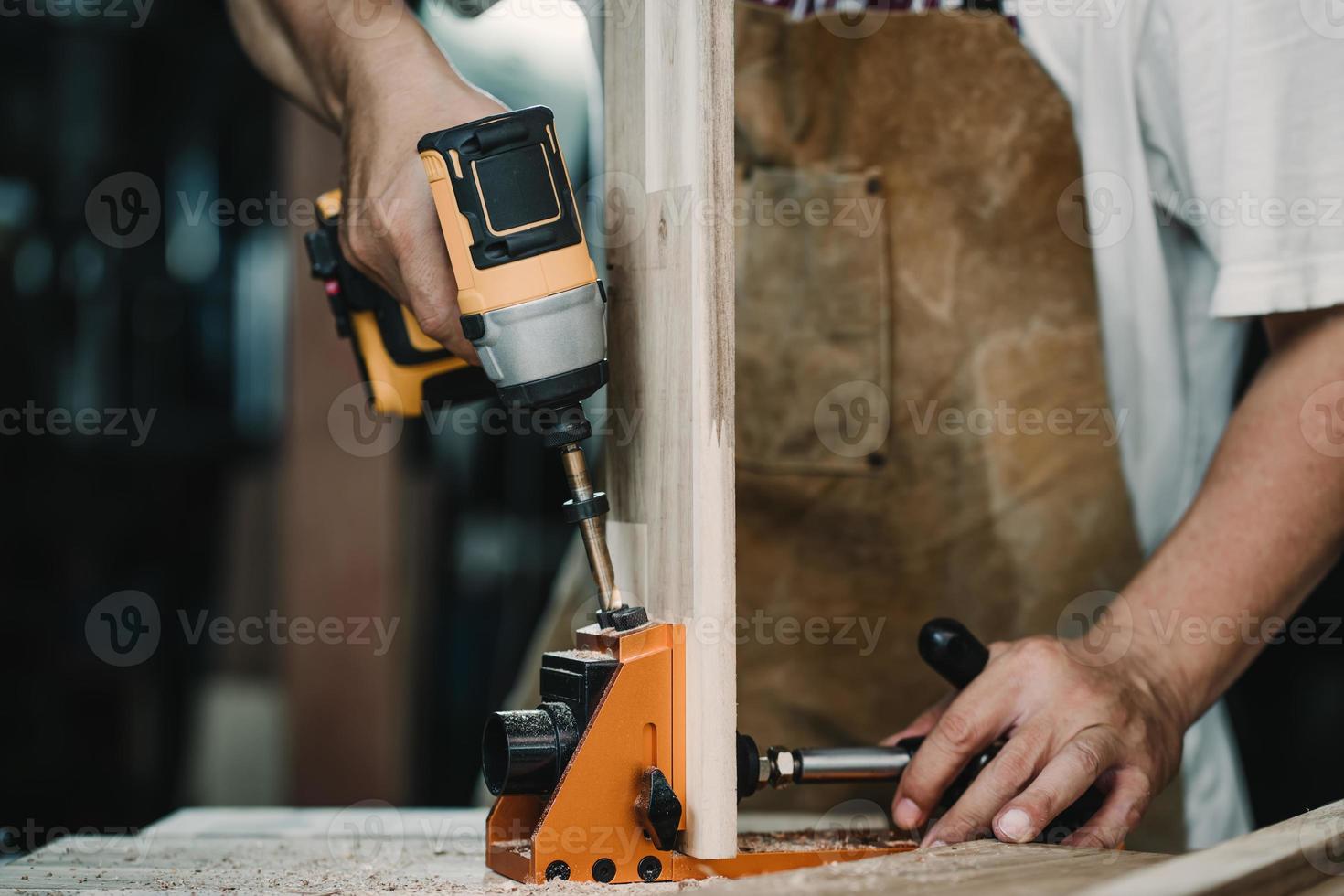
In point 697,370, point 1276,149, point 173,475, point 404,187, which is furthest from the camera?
point 173,475

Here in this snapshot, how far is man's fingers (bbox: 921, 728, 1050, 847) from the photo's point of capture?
3.00 ft

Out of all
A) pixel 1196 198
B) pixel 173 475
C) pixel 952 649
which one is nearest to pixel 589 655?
pixel 952 649

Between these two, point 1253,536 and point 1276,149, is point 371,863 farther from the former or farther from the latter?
point 1276,149

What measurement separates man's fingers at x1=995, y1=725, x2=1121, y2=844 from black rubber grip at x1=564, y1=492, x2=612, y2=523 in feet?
1.28

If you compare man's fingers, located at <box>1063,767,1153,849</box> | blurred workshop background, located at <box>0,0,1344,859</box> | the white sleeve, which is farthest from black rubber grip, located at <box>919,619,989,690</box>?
blurred workshop background, located at <box>0,0,1344,859</box>

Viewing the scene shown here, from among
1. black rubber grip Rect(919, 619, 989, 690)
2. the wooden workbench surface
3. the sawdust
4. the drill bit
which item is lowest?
the wooden workbench surface

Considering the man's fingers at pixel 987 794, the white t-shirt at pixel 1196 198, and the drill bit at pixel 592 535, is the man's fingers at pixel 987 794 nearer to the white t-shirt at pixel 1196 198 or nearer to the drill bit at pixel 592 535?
the drill bit at pixel 592 535

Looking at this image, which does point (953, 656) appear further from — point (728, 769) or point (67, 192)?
point (67, 192)

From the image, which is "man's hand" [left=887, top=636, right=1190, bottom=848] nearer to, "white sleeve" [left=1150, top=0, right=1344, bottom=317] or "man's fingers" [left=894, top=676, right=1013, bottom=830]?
"man's fingers" [left=894, top=676, right=1013, bottom=830]

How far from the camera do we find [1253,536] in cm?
105

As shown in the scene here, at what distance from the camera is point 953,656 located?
3.20 ft

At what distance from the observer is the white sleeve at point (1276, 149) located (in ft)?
3.37

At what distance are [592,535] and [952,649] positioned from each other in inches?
13.0

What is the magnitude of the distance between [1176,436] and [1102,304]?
0.18m
